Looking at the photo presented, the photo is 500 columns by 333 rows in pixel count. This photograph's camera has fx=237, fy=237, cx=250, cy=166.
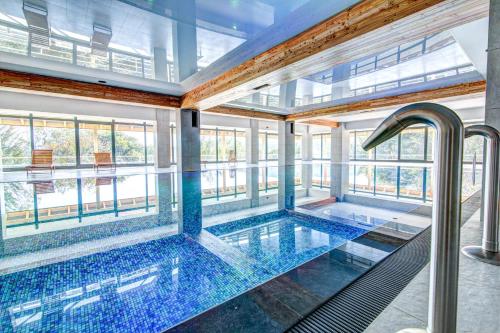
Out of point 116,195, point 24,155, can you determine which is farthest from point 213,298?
point 24,155

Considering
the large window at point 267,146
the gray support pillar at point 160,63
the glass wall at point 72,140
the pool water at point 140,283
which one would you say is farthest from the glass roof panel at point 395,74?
the large window at point 267,146

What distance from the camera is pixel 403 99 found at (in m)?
7.99

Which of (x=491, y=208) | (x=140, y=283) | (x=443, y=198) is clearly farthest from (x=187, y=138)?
(x=443, y=198)

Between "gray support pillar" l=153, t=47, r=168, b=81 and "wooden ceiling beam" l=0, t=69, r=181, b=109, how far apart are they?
155 cm

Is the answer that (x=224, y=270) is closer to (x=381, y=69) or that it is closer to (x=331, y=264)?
(x=331, y=264)

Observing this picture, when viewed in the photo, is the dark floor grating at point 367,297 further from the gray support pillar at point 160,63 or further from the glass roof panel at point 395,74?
the gray support pillar at point 160,63

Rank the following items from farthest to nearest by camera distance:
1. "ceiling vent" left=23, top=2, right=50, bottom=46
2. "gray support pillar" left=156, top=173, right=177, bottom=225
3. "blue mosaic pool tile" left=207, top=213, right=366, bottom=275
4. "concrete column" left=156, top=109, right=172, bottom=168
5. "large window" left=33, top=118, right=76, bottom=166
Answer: "concrete column" left=156, top=109, right=172, bottom=168, "large window" left=33, top=118, right=76, bottom=166, "gray support pillar" left=156, top=173, right=177, bottom=225, "ceiling vent" left=23, top=2, right=50, bottom=46, "blue mosaic pool tile" left=207, top=213, right=366, bottom=275

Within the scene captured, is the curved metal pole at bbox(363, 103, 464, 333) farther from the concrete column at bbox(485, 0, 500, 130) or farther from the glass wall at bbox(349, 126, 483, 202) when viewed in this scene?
the glass wall at bbox(349, 126, 483, 202)

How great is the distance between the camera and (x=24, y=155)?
31.3 ft

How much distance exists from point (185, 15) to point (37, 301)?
12.2 ft

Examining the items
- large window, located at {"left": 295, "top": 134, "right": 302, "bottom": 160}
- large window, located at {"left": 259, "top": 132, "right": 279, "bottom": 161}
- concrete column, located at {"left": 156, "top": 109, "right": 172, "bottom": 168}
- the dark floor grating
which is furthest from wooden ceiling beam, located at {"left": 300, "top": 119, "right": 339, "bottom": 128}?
the dark floor grating

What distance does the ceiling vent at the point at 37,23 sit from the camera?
11.3 feet

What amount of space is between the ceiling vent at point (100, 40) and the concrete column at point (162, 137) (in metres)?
5.44

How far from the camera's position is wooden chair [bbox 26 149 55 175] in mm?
8344
